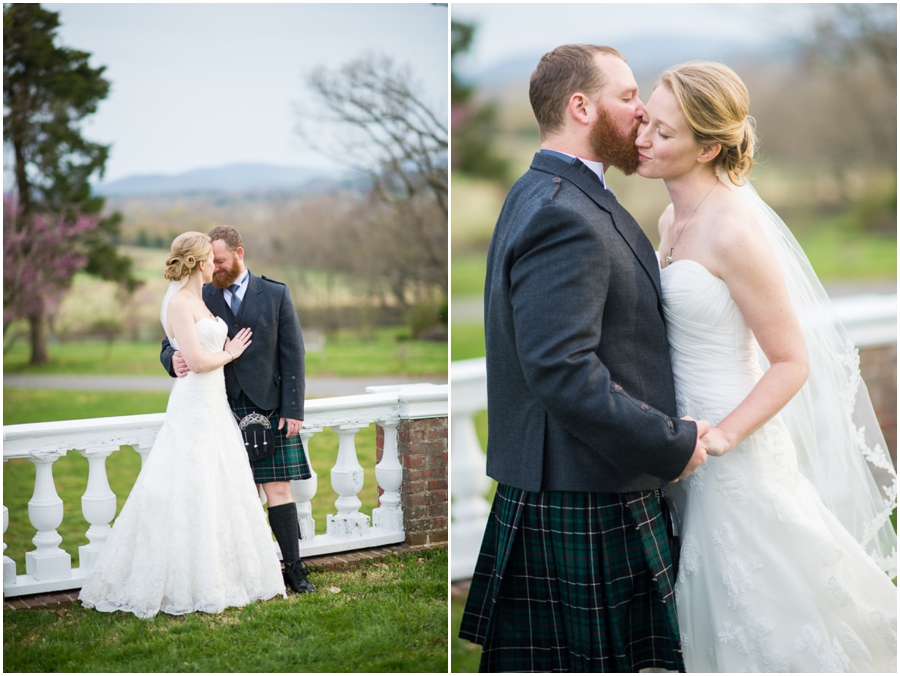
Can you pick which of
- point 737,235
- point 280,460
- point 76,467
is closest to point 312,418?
point 280,460

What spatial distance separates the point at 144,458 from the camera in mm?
2764

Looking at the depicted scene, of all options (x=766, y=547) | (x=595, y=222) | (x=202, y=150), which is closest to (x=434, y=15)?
(x=595, y=222)

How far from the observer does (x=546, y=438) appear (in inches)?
71.4

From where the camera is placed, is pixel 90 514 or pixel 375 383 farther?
pixel 375 383

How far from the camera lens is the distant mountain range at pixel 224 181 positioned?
3994 mm

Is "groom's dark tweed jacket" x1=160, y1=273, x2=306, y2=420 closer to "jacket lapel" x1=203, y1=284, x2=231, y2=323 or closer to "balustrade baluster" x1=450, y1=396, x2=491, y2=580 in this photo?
"jacket lapel" x1=203, y1=284, x2=231, y2=323

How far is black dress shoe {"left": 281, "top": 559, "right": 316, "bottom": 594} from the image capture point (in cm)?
275

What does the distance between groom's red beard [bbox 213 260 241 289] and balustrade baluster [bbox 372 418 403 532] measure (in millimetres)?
813

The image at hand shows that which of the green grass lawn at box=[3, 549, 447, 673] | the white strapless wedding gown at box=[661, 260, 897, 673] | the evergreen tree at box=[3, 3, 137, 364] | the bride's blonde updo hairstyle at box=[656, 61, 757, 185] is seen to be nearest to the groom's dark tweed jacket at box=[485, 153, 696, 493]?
the white strapless wedding gown at box=[661, 260, 897, 673]

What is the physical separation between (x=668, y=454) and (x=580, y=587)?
0.41 metres

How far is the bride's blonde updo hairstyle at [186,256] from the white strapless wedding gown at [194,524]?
192 millimetres

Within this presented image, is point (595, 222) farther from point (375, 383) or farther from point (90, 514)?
point (90, 514)

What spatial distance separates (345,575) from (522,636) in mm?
1052

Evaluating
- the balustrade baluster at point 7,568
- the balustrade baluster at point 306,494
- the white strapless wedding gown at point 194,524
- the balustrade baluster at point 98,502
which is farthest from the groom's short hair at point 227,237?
the balustrade baluster at point 7,568
